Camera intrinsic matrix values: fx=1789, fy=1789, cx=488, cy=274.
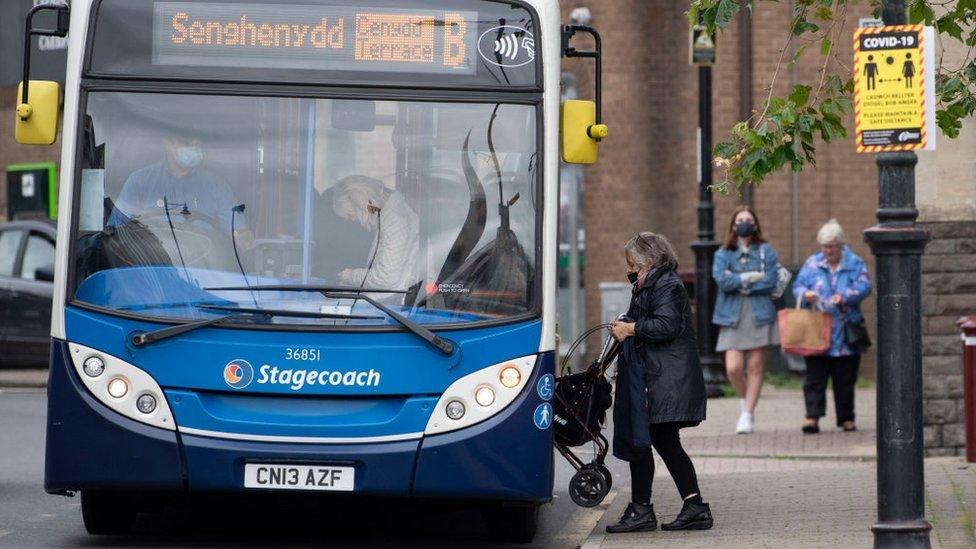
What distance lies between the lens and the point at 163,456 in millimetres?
8039

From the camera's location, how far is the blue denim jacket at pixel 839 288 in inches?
559

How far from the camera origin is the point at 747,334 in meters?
14.5

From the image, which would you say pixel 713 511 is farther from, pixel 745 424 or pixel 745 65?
pixel 745 65

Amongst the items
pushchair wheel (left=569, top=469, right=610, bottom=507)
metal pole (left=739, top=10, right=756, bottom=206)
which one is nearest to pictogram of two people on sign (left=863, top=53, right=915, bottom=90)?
pushchair wheel (left=569, top=469, right=610, bottom=507)

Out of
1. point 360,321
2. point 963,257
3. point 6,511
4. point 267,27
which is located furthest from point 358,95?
Result: point 963,257

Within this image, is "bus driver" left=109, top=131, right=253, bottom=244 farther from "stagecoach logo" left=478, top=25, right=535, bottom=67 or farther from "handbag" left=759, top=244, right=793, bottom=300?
"handbag" left=759, top=244, right=793, bottom=300

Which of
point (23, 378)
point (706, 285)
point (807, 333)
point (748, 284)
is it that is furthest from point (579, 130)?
point (23, 378)

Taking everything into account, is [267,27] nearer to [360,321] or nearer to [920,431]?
[360,321]

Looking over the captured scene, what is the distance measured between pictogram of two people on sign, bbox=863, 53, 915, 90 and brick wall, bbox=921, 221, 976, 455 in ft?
16.4

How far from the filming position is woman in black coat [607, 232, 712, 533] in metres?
9.05

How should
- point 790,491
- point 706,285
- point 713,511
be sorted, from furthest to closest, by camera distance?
1. point 706,285
2. point 790,491
3. point 713,511

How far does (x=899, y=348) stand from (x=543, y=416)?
1703 mm

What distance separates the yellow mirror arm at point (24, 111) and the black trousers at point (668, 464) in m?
3.49

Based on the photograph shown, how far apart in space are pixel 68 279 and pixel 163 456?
956 mm
